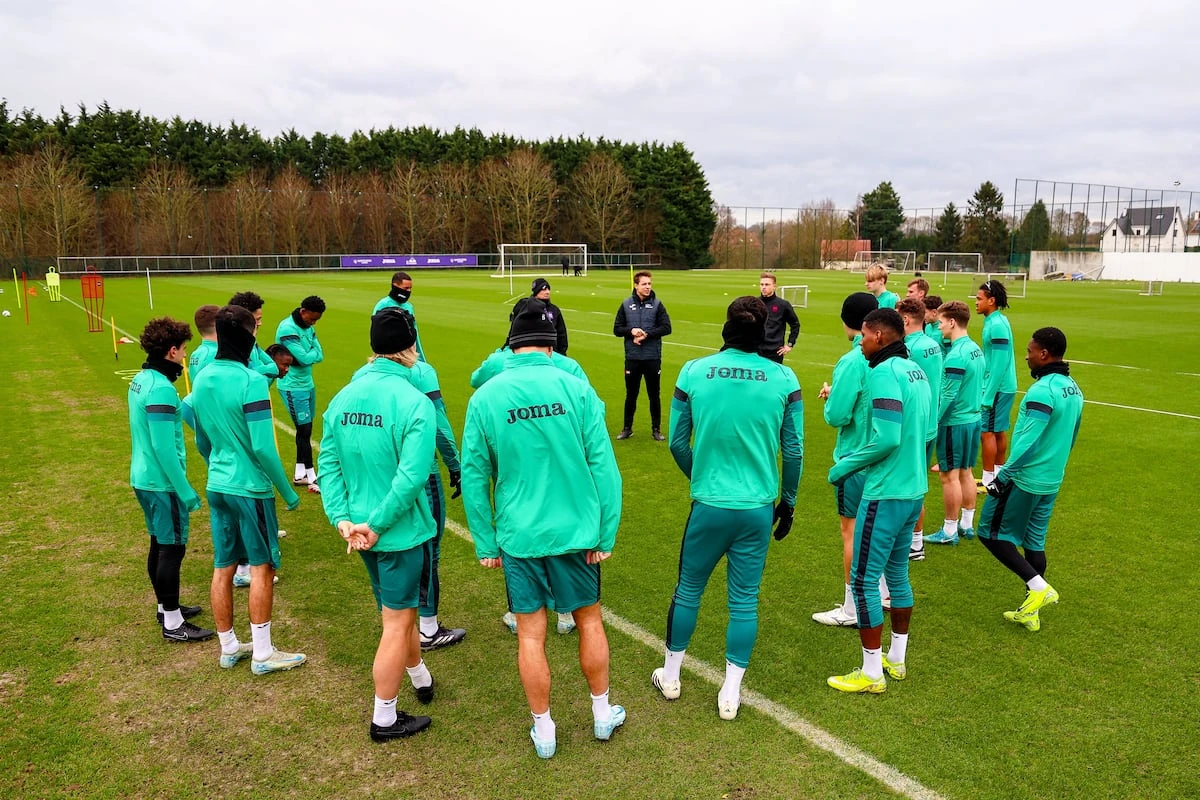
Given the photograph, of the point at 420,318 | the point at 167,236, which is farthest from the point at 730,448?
the point at 167,236

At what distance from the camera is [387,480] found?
375 centimetres

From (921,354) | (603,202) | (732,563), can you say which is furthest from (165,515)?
(603,202)

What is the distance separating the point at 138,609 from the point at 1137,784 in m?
6.20

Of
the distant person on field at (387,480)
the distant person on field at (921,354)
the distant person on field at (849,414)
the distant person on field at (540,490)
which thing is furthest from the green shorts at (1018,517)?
the distant person on field at (387,480)

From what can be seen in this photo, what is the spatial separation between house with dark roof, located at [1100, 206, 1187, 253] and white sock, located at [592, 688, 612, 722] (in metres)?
67.7

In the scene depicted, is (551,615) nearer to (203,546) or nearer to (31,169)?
(203,546)

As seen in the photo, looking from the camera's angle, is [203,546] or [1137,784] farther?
[203,546]

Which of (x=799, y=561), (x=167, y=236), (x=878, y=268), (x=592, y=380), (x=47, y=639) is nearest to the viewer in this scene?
(x=47, y=639)

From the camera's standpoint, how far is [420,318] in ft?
83.5

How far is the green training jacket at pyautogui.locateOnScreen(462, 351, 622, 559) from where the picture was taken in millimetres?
3568

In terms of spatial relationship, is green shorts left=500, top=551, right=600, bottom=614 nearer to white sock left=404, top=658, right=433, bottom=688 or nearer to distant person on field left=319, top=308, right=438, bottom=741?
distant person on field left=319, top=308, right=438, bottom=741

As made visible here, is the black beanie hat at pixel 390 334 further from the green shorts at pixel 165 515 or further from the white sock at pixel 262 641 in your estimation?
the green shorts at pixel 165 515

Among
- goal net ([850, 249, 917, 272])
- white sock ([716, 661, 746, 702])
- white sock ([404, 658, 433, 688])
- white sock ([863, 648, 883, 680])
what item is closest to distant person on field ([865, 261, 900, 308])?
white sock ([863, 648, 883, 680])

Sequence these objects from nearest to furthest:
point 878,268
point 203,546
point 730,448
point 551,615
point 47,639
A: point 730,448 < point 47,639 < point 551,615 < point 203,546 < point 878,268
